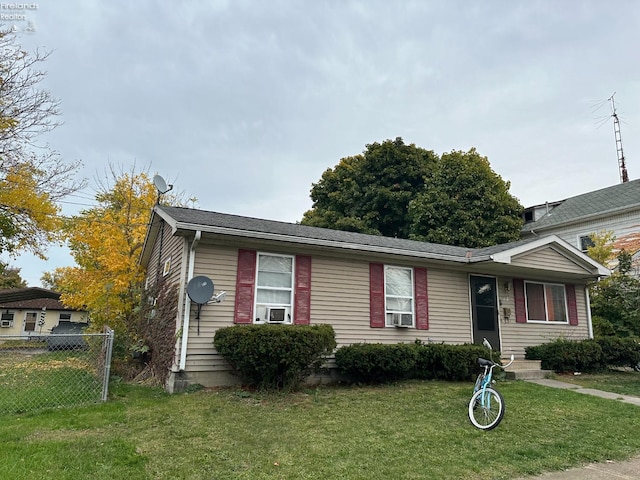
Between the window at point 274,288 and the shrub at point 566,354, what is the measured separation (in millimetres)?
6579

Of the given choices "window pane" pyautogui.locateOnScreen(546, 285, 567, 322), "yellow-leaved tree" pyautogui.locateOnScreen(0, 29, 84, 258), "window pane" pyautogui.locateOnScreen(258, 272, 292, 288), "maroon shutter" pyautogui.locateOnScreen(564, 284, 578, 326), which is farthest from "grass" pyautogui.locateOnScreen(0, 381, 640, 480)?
"yellow-leaved tree" pyautogui.locateOnScreen(0, 29, 84, 258)

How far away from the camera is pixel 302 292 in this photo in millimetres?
8109

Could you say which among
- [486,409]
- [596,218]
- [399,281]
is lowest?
[486,409]

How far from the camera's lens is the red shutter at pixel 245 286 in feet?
24.7

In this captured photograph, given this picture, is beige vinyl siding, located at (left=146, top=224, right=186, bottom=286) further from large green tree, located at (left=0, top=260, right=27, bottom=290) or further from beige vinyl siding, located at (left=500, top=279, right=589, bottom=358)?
large green tree, located at (left=0, top=260, right=27, bottom=290)

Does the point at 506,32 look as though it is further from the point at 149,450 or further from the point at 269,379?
the point at 149,450

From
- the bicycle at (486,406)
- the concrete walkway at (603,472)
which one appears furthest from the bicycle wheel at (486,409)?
the concrete walkway at (603,472)

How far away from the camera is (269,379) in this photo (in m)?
6.89

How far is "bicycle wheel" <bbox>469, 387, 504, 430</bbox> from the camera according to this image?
4.93 m

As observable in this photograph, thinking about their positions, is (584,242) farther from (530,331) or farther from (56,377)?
(56,377)

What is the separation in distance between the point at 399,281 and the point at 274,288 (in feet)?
10.0

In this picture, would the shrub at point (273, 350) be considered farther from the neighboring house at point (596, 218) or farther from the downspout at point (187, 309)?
the neighboring house at point (596, 218)

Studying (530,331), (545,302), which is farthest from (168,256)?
(545,302)

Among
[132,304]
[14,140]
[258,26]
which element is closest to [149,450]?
[132,304]
